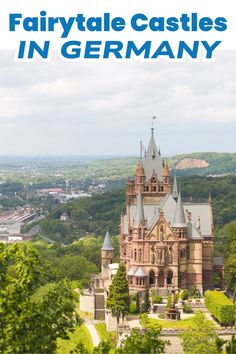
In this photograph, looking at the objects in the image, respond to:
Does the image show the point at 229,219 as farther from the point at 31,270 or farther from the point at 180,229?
the point at 31,270

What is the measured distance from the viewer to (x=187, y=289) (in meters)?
80.5

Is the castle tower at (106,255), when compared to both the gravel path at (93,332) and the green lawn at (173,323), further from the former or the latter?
the green lawn at (173,323)

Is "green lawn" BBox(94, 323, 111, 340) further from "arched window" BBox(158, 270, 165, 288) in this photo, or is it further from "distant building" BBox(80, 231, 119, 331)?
"arched window" BBox(158, 270, 165, 288)

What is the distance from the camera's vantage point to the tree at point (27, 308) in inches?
1153

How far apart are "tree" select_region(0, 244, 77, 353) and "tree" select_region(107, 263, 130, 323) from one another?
37.5 metres

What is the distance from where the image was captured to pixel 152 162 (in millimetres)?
88188

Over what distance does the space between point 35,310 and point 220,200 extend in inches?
6493

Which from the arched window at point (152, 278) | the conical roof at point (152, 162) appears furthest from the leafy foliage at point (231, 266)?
the conical roof at point (152, 162)

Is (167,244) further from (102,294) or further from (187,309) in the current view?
(187,309)

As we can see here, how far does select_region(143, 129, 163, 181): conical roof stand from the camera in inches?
3452

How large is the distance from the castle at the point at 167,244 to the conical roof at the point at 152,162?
11.8ft

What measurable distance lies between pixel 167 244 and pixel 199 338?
23285 millimetres

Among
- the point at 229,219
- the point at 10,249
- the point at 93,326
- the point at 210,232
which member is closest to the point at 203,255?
the point at 210,232

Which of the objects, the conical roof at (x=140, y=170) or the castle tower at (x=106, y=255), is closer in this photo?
the conical roof at (x=140, y=170)
